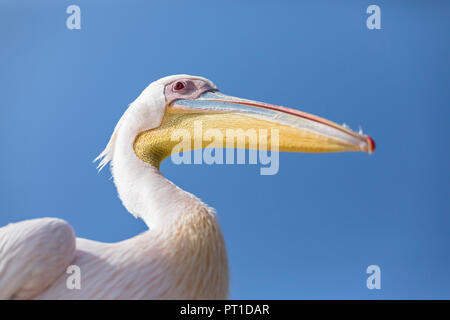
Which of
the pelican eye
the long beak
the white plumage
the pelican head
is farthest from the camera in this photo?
the pelican eye

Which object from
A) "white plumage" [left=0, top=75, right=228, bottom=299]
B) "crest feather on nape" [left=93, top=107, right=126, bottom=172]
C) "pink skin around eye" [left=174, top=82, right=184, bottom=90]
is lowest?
"white plumage" [left=0, top=75, right=228, bottom=299]

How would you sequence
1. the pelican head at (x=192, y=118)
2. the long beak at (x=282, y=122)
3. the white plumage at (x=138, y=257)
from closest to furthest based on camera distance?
1. the white plumage at (x=138, y=257)
2. the long beak at (x=282, y=122)
3. the pelican head at (x=192, y=118)

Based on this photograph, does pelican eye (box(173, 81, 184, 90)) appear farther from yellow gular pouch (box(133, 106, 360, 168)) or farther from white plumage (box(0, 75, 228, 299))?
white plumage (box(0, 75, 228, 299))

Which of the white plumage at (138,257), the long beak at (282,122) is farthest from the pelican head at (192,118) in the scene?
the white plumage at (138,257)

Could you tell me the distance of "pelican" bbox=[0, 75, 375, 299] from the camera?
1.81 meters

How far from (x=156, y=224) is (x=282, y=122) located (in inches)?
31.5

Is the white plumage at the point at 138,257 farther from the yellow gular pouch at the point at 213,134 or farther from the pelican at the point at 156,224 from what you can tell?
the yellow gular pouch at the point at 213,134

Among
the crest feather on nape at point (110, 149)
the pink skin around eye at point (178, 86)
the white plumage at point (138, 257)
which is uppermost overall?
the pink skin around eye at point (178, 86)

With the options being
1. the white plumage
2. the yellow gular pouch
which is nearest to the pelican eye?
the yellow gular pouch

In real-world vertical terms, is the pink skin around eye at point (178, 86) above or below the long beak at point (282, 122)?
above

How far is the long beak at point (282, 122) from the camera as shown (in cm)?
202

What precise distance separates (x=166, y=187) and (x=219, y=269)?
18.5 inches

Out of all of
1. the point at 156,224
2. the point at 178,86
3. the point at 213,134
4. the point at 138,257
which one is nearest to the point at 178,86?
the point at 178,86
